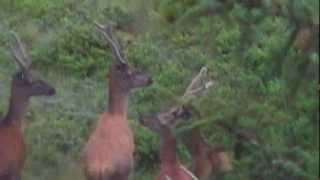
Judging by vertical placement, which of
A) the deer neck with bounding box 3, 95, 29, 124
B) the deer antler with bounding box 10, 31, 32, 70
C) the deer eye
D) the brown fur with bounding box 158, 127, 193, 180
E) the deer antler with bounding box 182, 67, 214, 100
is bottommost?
the brown fur with bounding box 158, 127, 193, 180

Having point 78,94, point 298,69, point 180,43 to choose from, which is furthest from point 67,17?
point 298,69

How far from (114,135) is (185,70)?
11.7 feet

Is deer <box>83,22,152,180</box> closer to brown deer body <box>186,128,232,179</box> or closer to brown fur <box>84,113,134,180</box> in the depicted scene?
brown fur <box>84,113,134,180</box>

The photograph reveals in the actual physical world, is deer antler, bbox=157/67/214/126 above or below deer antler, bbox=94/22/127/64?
below

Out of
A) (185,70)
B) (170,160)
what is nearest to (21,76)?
(170,160)

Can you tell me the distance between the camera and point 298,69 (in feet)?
22.2

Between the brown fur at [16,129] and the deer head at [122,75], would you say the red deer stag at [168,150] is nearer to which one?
the deer head at [122,75]

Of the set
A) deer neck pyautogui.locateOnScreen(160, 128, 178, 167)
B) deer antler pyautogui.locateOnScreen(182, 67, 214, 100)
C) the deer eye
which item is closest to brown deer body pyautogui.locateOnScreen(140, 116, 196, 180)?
deer neck pyautogui.locateOnScreen(160, 128, 178, 167)

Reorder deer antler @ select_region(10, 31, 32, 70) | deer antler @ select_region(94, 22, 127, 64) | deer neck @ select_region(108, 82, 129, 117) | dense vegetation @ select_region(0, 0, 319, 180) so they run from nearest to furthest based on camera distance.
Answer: dense vegetation @ select_region(0, 0, 319, 180), deer antler @ select_region(94, 22, 127, 64), deer neck @ select_region(108, 82, 129, 117), deer antler @ select_region(10, 31, 32, 70)

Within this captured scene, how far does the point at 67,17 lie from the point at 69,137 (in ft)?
12.6

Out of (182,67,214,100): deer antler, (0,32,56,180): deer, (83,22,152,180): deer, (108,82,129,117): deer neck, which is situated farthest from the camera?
(0,32,56,180): deer

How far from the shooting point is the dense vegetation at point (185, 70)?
7301mm

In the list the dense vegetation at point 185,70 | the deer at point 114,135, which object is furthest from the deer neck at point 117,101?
the dense vegetation at point 185,70

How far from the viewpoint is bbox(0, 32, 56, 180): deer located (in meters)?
8.84
